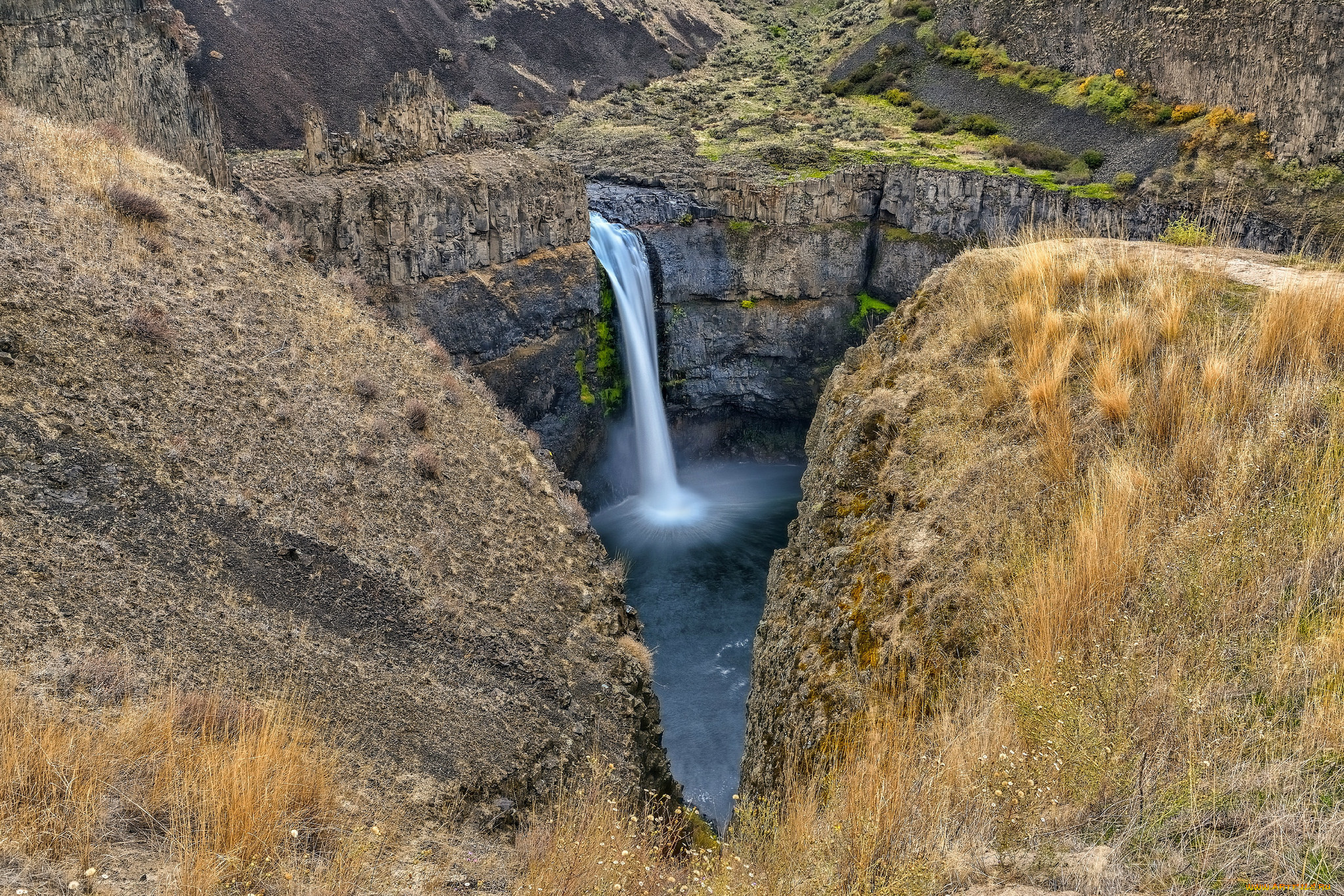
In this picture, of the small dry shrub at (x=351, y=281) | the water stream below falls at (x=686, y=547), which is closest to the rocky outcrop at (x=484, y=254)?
the small dry shrub at (x=351, y=281)

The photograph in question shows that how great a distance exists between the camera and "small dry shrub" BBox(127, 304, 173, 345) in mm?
11898

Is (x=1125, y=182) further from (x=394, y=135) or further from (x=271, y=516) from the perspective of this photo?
(x=271, y=516)

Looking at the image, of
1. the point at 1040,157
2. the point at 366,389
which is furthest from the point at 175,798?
the point at 1040,157

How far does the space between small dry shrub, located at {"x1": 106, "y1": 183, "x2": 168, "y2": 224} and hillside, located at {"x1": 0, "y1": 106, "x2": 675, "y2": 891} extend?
0.16ft

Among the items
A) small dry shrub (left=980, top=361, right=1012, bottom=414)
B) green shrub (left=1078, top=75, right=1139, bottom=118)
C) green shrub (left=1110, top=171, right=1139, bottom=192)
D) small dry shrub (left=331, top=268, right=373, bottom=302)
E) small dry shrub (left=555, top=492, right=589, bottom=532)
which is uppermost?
green shrub (left=1078, top=75, right=1139, bottom=118)

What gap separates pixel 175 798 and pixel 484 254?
24037mm

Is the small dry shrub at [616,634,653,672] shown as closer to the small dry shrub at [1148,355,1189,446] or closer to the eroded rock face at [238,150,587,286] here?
the small dry shrub at [1148,355,1189,446]

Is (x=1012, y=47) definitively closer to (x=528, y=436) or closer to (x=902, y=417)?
(x=528, y=436)

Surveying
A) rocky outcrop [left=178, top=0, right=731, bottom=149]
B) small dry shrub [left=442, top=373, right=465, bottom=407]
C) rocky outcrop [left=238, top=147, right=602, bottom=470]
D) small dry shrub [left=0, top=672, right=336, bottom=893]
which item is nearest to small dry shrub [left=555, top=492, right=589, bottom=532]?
small dry shrub [left=442, top=373, right=465, bottom=407]

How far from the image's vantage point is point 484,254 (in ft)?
89.0

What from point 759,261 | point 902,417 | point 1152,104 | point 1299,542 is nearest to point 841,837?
point 1299,542

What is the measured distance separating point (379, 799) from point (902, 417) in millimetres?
5748

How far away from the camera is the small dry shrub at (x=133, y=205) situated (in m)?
13.9

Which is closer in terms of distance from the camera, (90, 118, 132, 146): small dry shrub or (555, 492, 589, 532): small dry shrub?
(555, 492, 589, 532): small dry shrub
